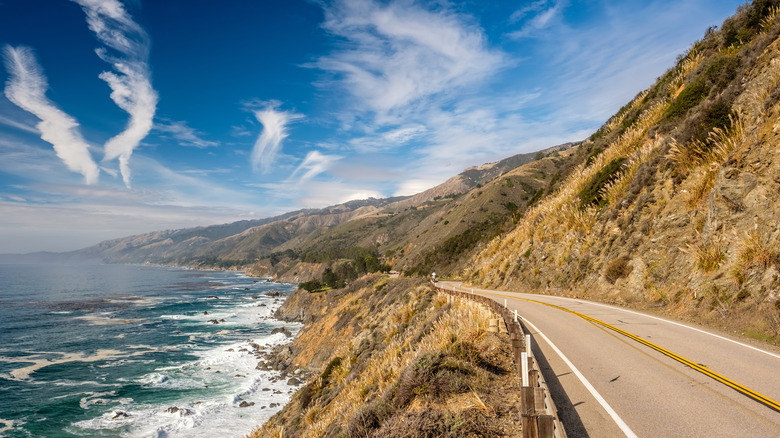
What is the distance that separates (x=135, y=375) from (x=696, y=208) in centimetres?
5205

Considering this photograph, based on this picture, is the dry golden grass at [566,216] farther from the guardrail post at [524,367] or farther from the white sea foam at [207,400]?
the white sea foam at [207,400]

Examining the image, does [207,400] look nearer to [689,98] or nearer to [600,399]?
[600,399]

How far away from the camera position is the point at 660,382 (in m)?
6.91

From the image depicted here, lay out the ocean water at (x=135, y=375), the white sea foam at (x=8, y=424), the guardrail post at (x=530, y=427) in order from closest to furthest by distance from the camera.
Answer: the guardrail post at (x=530, y=427), the white sea foam at (x=8, y=424), the ocean water at (x=135, y=375)

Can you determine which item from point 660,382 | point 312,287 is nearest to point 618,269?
point 660,382

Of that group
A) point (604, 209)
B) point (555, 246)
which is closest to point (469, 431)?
point (604, 209)

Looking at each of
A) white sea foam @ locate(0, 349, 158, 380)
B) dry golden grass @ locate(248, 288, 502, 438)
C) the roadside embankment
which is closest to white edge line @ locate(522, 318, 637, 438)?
the roadside embankment

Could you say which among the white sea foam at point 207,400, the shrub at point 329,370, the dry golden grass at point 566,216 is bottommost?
the white sea foam at point 207,400

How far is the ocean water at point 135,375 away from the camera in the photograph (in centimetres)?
2852

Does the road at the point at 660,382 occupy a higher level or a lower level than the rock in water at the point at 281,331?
higher

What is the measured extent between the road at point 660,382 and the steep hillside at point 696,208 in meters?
2.41

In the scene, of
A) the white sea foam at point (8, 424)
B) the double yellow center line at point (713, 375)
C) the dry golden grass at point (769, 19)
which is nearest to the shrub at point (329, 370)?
the double yellow center line at point (713, 375)

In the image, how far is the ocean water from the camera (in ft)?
93.6

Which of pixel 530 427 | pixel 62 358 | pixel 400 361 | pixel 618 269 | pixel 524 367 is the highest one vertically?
pixel 618 269
